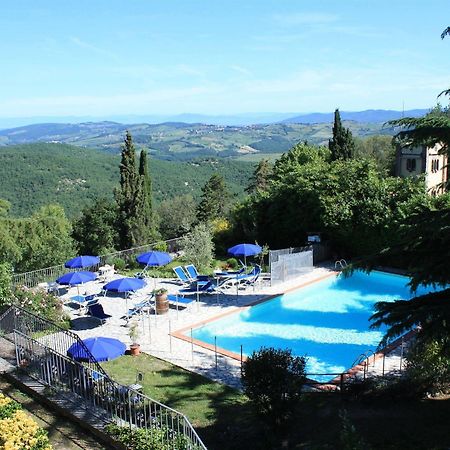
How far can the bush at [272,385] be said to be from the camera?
8.14m

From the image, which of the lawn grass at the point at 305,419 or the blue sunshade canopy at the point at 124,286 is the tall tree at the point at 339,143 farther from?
the lawn grass at the point at 305,419

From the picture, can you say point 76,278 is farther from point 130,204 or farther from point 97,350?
point 130,204

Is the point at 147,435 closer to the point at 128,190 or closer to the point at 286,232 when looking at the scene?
the point at 286,232

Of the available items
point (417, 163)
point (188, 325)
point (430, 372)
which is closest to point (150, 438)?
point (430, 372)

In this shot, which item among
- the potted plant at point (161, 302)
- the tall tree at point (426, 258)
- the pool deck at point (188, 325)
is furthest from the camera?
the potted plant at point (161, 302)

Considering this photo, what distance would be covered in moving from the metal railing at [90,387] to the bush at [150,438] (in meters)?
0.02

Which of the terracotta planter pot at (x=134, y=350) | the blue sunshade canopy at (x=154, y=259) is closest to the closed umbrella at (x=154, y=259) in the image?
the blue sunshade canopy at (x=154, y=259)

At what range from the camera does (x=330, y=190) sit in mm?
23328

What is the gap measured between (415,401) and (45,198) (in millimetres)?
85215

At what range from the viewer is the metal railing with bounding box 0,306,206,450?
803 cm

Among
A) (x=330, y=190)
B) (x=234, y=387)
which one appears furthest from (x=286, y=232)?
(x=234, y=387)

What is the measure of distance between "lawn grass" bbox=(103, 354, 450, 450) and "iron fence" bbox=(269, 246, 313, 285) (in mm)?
8654

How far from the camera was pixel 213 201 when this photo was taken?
164 ft

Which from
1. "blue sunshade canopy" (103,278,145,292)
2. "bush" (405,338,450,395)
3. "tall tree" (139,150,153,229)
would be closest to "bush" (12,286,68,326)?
"blue sunshade canopy" (103,278,145,292)
